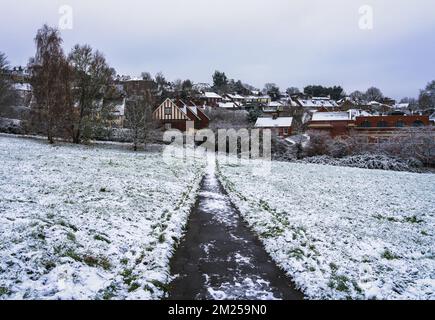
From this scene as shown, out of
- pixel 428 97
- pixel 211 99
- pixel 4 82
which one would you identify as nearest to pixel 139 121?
pixel 4 82

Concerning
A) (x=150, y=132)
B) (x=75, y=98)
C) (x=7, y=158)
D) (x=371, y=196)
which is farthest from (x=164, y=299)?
(x=75, y=98)

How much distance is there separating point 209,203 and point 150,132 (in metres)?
24.0

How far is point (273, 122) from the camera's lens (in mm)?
71312

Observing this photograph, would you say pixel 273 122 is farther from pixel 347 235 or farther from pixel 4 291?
pixel 4 291

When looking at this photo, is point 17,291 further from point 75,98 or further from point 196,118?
point 196,118

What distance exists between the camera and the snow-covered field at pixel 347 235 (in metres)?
7.36

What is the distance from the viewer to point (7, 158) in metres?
19.8

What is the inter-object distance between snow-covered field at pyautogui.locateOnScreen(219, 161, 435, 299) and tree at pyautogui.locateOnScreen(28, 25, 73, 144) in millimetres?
22504

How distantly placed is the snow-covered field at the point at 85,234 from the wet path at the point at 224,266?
0.50 m

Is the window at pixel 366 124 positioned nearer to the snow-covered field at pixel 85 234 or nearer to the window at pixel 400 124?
the window at pixel 400 124

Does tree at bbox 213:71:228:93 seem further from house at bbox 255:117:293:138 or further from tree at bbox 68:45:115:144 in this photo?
tree at bbox 68:45:115:144

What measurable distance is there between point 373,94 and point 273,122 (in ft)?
330

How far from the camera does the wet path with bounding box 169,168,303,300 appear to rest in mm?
6855

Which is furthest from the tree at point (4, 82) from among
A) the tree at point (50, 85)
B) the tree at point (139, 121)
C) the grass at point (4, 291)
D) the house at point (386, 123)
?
the house at point (386, 123)
